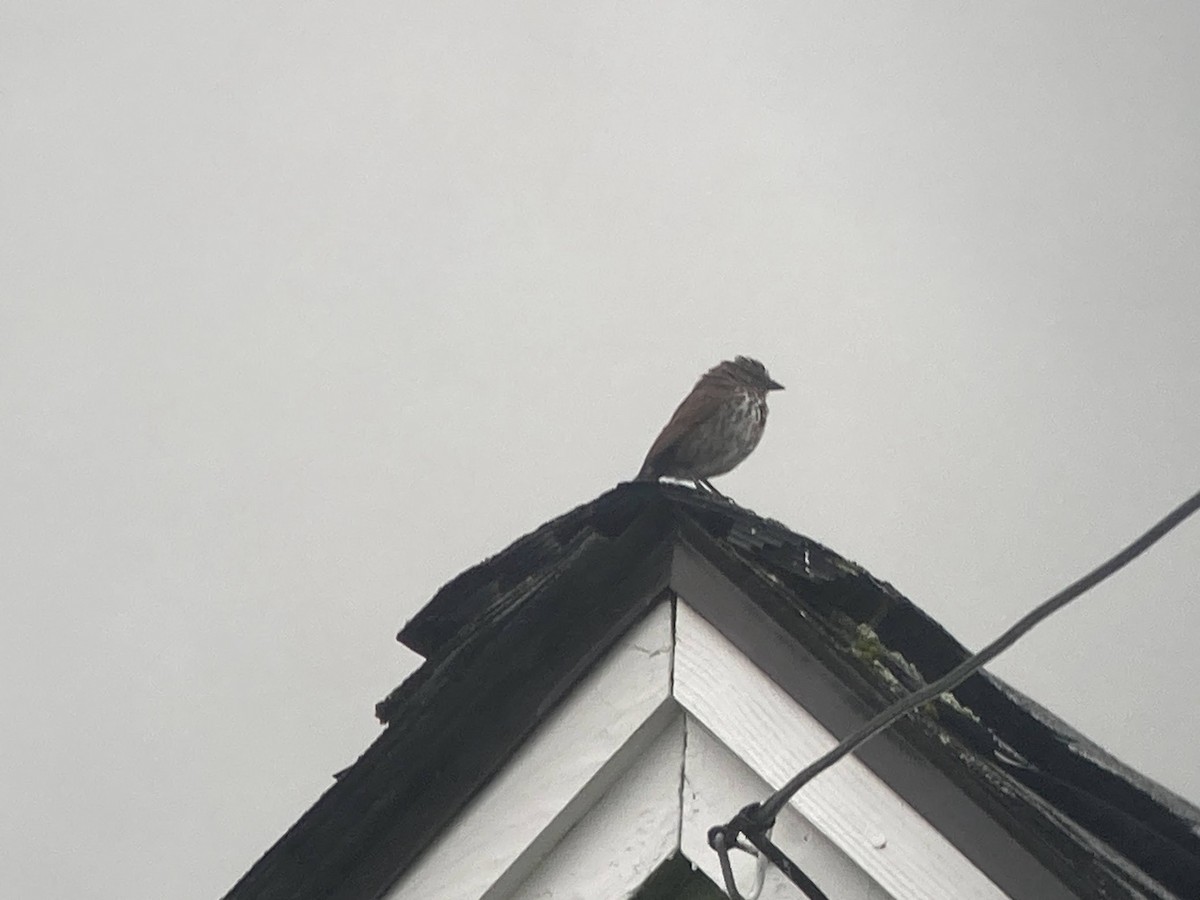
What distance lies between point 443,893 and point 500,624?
16.4 inches

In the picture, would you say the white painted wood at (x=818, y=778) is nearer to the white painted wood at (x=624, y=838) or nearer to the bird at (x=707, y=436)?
the white painted wood at (x=624, y=838)

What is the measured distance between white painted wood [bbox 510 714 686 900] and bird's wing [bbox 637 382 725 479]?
189 inches

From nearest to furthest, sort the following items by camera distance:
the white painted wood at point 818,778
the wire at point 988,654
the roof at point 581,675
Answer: the wire at point 988,654 < the white painted wood at point 818,778 < the roof at point 581,675

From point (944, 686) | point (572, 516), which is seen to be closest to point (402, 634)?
point (572, 516)

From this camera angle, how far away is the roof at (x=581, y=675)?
2.25 m

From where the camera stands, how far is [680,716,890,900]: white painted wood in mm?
2172

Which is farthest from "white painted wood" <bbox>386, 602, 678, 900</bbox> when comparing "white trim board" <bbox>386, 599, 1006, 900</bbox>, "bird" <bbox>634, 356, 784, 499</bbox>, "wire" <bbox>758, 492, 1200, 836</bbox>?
"bird" <bbox>634, 356, 784, 499</bbox>

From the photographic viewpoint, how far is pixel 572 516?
289cm

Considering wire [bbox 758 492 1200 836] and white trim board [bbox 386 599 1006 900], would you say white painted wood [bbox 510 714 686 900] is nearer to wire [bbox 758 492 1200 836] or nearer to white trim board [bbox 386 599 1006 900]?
white trim board [bbox 386 599 1006 900]

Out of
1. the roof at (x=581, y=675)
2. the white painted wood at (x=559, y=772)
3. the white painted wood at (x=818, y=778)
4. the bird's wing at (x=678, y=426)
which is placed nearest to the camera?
the white painted wood at (x=818, y=778)

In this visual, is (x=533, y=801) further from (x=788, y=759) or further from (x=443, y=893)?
(x=788, y=759)

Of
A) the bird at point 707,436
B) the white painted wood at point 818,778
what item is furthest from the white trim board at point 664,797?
the bird at point 707,436

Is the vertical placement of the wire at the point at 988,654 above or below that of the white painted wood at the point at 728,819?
above

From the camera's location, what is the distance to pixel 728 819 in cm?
227
